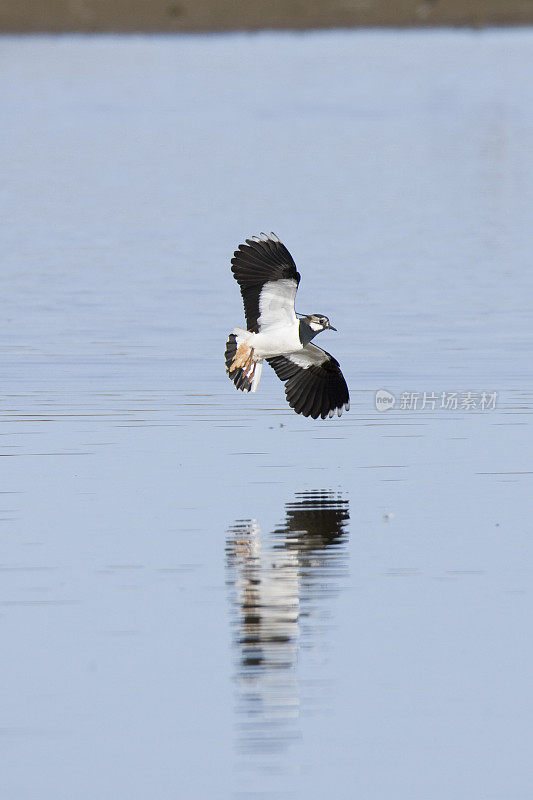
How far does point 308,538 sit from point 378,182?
22149mm

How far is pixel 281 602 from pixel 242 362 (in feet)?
11.3

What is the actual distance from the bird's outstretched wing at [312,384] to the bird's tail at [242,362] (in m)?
0.42

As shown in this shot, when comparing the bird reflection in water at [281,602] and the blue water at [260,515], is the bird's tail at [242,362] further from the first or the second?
the bird reflection in water at [281,602]

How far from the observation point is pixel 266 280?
12242 millimetres

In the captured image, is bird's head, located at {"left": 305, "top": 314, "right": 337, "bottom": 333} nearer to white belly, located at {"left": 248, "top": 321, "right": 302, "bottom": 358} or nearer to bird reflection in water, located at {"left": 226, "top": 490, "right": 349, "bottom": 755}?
white belly, located at {"left": 248, "top": 321, "right": 302, "bottom": 358}

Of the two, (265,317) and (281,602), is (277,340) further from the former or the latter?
(281,602)

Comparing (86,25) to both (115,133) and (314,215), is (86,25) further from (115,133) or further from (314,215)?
(314,215)

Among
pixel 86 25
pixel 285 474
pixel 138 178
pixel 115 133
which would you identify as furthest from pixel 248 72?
pixel 285 474

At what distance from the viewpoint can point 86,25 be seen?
213 feet

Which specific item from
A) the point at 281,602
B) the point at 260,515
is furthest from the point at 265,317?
the point at 281,602

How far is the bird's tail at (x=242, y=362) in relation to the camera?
12.3 metres

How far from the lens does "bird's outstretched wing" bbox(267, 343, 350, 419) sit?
41.9 ft

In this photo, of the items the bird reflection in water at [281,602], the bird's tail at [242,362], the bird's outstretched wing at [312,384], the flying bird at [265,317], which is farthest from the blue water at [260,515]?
the flying bird at [265,317]

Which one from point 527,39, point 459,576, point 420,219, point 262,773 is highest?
point 527,39
